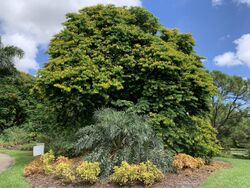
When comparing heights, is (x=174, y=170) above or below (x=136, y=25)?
below

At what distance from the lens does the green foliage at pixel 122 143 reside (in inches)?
300

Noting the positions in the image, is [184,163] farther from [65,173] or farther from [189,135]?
[65,173]

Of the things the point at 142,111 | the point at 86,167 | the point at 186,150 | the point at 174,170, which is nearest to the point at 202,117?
the point at 186,150

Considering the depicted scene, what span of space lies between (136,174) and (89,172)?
1.16m

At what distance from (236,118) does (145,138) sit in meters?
19.4

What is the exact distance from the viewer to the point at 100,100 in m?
9.93

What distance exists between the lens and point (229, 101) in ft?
79.6

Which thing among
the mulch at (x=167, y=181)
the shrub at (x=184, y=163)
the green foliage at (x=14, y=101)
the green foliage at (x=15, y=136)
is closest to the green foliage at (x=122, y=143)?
the shrub at (x=184, y=163)

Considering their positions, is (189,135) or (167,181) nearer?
(167,181)

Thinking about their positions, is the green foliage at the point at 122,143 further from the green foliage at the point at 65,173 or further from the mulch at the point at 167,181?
the green foliage at the point at 65,173

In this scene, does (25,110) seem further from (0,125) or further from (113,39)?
(113,39)

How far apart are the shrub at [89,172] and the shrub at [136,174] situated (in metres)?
0.43

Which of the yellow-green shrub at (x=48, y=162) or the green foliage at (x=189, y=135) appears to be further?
the green foliage at (x=189, y=135)

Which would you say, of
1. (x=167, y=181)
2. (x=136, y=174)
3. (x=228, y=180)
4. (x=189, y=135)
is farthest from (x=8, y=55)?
(x=228, y=180)
